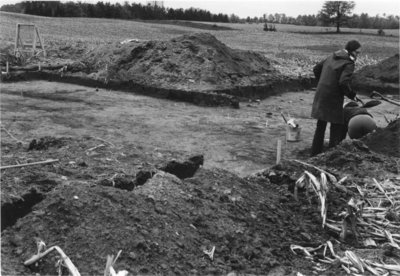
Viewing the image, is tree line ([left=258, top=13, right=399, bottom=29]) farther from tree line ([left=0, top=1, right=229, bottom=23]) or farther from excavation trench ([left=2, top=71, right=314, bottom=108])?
excavation trench ([left=2, top=71, right=314, bottom=108])

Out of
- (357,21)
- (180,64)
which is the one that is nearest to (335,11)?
(357,21)

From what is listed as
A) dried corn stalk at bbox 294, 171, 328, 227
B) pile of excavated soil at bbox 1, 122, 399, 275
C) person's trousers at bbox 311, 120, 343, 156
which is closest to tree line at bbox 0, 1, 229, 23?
person's trousers at bbox 311, 120, 343, 156

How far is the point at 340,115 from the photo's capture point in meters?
7.02

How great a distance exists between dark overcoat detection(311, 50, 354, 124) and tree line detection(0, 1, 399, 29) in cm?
3831

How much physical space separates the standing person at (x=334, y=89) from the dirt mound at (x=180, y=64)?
20.1ft

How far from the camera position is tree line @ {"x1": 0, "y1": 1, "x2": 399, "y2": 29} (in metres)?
42.2

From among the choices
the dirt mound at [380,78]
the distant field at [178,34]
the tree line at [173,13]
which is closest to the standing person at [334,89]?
the dirt mound at [380,78]

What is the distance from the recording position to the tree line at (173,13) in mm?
42250

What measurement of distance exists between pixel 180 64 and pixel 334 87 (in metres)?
7.87

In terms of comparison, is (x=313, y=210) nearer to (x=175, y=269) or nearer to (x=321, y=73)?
(x=175, y=269)

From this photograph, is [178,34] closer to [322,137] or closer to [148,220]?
[322,137]

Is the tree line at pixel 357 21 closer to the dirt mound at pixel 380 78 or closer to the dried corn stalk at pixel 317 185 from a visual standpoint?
the dirt mound at pixel 380 78

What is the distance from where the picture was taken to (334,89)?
22.6ft

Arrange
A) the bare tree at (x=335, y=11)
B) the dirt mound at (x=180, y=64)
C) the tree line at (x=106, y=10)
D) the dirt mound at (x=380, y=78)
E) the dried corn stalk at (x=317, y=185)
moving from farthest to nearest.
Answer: the bare tree at (x=335, y=11) < the tree line at (x=106, y=10) < the dirt mound at (x=380, y=78) < the dirt mound at (x=180, y=64) < the dried corn stalk at (x=317, y=185)
